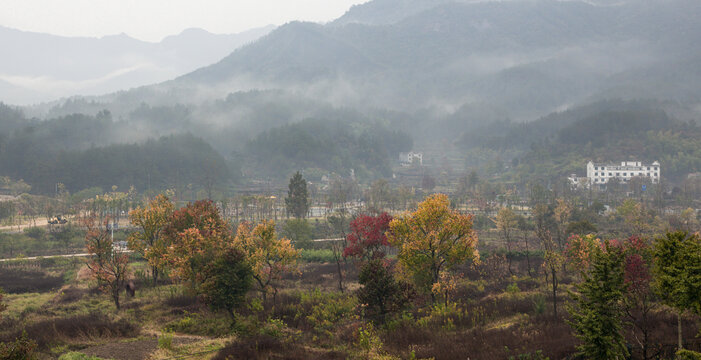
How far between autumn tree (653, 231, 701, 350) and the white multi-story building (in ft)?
576

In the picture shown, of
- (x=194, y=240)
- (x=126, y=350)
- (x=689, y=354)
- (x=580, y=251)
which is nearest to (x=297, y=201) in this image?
(x=194, y=240)

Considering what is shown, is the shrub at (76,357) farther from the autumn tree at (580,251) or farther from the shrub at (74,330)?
the autumn tree at (580,251)

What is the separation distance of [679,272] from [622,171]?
618ft

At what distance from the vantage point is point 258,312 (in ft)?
118

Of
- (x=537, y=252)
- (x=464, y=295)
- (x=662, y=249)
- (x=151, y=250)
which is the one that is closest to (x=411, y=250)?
(x=464, y=295)

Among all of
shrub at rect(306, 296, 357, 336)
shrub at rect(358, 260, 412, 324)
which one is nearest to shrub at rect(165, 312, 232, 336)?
shrub at rect(306, 296, 357, 336)

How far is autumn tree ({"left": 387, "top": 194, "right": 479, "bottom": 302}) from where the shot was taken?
1510 inches

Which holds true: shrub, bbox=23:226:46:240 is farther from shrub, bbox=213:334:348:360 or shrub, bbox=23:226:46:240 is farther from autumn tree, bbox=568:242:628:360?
autumn tree, bbox=568:242:628:360

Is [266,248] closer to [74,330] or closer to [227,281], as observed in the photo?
[227,281]

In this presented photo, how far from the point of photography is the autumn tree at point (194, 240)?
38.1 meters

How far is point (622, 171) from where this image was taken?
17662 centimetres

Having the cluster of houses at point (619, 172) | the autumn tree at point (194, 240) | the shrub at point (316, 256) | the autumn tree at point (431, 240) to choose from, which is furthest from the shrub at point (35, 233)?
the cluster of houses at point (619, 172)

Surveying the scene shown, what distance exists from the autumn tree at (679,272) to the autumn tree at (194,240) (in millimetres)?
29924

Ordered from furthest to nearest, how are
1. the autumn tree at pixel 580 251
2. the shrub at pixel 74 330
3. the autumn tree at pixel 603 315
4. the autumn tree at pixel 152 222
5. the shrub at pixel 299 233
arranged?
the shrub at pixel 299 233, the autumn tree at pixel 152 222, the autumn tree at pixel 580 251, the shrub at pixel 74 330, the autumn tree at pixel 603 315
